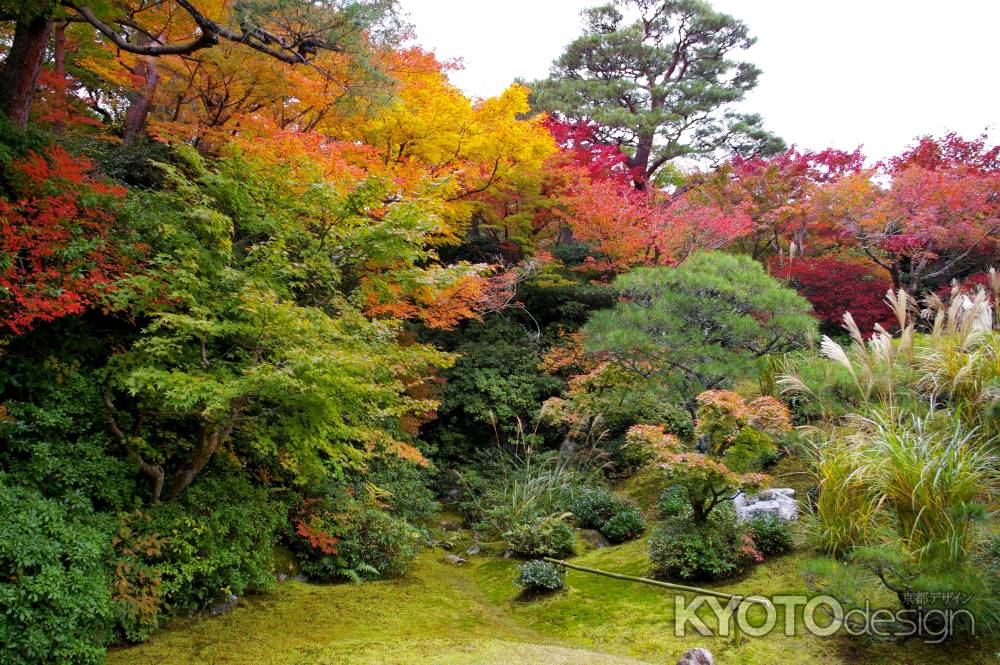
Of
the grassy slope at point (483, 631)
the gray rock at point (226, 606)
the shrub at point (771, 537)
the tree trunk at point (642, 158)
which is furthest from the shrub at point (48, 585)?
the tree trunk at point (642, 158)

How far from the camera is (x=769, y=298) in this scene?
21.1 ft

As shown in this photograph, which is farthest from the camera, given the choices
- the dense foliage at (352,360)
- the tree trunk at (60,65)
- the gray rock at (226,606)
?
the tree trunk at (60,65)

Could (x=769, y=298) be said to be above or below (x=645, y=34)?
below

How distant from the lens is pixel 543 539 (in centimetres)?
593

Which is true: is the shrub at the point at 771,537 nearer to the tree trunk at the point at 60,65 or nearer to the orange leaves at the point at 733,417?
the orange leaves at the point at 733,417

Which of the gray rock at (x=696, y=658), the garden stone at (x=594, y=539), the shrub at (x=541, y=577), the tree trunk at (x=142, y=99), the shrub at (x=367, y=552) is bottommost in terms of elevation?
the shrub at (x=367, y=552)

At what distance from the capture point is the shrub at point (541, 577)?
492 centimetres

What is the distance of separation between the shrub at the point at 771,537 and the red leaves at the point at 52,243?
556cm

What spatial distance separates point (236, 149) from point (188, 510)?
3.03m

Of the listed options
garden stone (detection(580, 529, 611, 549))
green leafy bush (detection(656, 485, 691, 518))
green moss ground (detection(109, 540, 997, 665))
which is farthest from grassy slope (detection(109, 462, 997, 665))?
green leafy bush (detection(656, 485, 691, 518))

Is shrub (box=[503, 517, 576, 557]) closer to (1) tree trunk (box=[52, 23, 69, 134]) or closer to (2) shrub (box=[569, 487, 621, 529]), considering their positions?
(2) shrub (box=[569, 487, 621, 529])

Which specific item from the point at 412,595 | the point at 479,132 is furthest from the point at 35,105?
the point at 412,595

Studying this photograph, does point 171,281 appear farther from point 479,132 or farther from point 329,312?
point 479,132

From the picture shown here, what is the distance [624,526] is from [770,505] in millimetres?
1597
